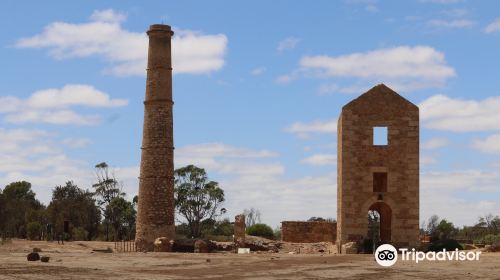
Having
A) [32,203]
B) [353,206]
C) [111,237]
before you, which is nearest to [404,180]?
[353,206]

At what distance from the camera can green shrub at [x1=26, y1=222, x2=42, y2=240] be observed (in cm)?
5378

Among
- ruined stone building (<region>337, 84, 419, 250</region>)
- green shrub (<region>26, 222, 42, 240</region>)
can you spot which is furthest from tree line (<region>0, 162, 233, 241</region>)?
ruined stone building (<region>337, 84, 419, 250</region>)

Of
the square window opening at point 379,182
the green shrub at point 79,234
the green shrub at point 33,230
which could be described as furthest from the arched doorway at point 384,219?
the green shrub at point 33,230

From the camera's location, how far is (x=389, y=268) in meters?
22.2

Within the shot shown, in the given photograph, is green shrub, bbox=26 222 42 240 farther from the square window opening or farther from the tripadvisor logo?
the tripadvisor logo

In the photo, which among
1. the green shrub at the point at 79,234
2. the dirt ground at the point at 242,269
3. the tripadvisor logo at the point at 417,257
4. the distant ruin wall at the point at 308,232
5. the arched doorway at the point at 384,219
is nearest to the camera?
the dirt ground at the point at 242,269

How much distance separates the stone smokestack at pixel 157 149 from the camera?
3775cm

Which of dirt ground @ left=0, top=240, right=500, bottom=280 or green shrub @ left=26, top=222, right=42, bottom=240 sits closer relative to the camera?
dirt ground @ left=0, top=240, right=500, bottom=280

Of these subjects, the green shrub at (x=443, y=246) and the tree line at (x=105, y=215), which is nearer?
the green shrub at (x=443, y=246)

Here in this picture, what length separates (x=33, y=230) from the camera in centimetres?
5491

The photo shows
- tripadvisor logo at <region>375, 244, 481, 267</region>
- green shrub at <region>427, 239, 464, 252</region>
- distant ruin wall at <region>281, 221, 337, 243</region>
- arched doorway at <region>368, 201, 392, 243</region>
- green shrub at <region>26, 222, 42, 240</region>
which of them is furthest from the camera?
green shrub at <region>26, 222, 42, 240</region>

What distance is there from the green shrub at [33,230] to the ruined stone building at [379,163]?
26.5 metres

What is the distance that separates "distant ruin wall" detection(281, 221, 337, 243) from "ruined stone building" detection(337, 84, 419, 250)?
25.2ft

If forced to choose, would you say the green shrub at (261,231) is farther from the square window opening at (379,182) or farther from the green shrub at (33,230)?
the square window opening at (379,182)
